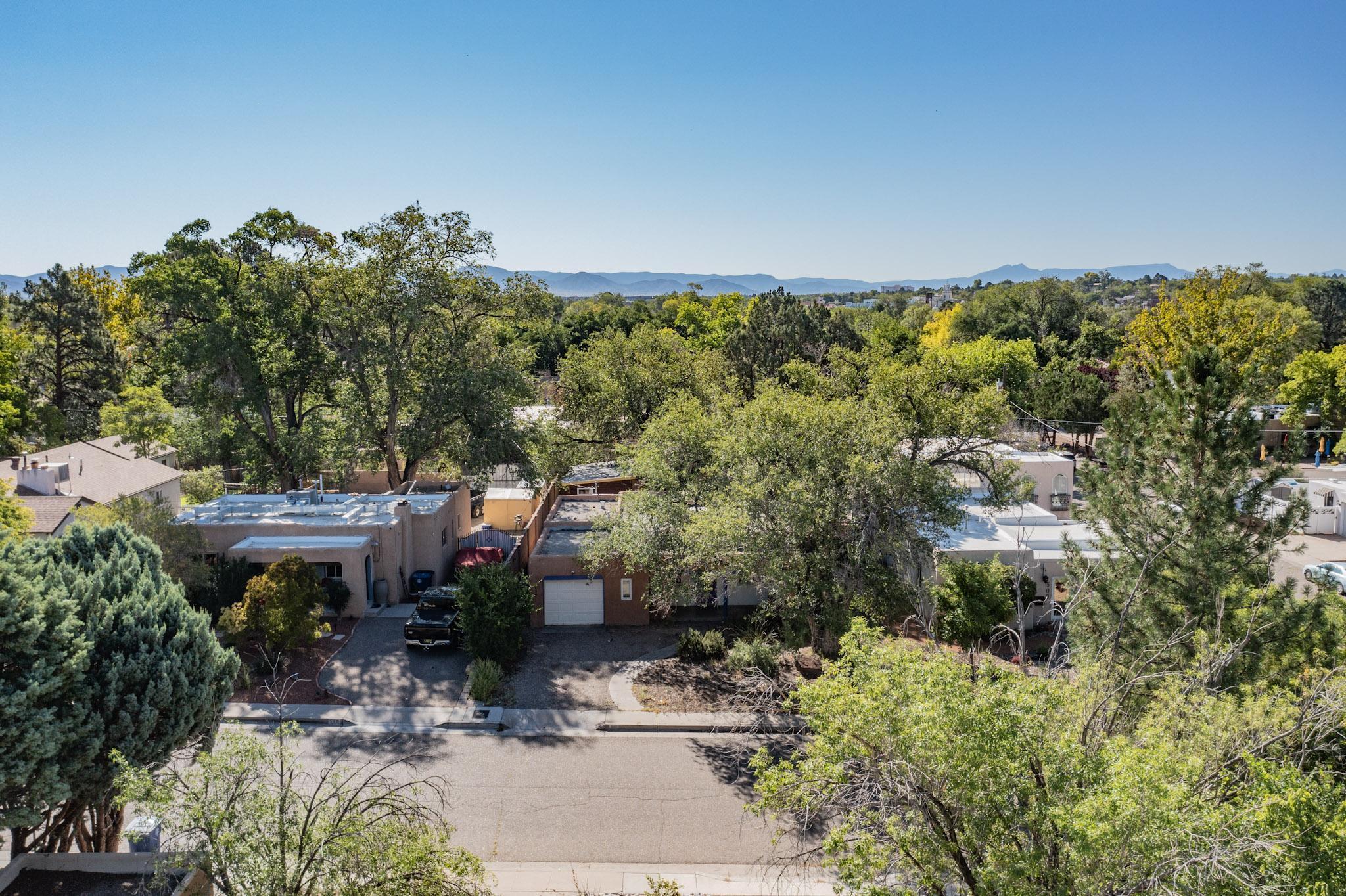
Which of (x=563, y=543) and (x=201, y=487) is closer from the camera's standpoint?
(x=563, y=543)

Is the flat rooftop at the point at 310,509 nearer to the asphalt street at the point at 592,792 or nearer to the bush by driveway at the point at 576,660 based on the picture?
the bush by driveway at the point at 576,660

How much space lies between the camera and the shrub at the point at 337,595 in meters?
21.0

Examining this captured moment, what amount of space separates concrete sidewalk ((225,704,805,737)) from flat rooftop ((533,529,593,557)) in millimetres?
5190

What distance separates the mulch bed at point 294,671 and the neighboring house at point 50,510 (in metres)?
6.75

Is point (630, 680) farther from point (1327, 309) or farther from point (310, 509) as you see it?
point (1327, 309)

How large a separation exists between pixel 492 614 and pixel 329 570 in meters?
6.19

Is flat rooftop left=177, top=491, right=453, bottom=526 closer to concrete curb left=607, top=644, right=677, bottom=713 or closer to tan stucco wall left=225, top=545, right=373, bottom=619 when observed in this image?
tan stucco wall left=225, top=545, right=373, bottom=619

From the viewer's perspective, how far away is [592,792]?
45.9 ft

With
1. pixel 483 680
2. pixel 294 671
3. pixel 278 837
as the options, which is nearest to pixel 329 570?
pixel 294 671

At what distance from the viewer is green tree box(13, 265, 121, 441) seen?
124ft

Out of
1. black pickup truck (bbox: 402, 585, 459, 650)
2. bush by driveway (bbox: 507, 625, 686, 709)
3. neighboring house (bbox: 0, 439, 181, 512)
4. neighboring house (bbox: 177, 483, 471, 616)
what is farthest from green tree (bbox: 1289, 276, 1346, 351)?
neighboring house (bbox: 0, 439, 181, 512)

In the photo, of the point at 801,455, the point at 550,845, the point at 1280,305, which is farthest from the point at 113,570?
the point at 1280,305

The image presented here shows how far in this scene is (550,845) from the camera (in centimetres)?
1252

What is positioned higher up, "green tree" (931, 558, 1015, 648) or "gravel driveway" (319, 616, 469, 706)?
"green tree" (931, 558, 1015, 648)
